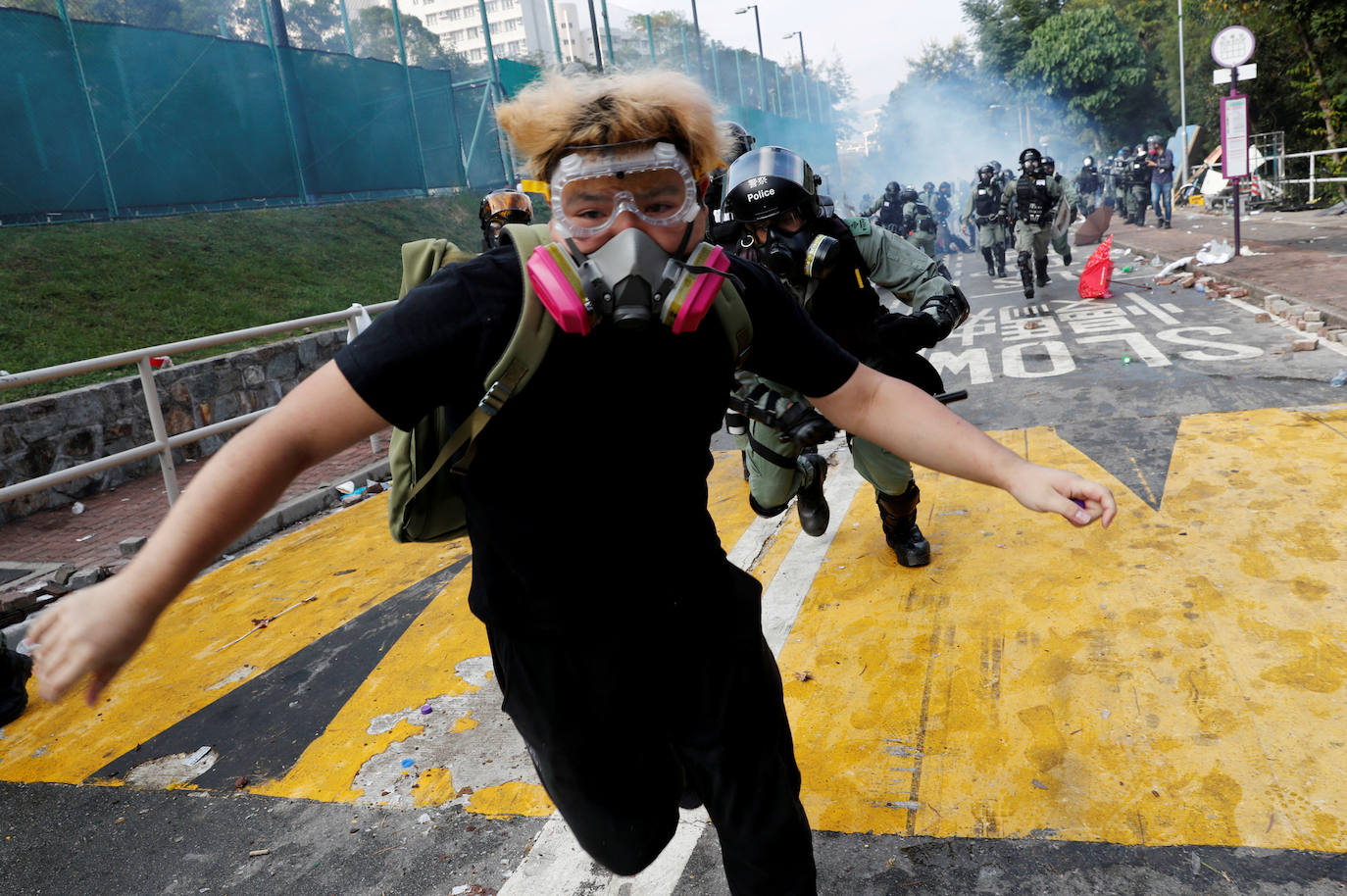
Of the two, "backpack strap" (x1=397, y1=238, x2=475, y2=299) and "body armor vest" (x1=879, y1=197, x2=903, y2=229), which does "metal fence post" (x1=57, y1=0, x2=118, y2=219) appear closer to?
"body armor vest" (x1=879, y1=197, x2=903, y2=229)

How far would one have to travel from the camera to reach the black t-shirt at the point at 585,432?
4.85 feet

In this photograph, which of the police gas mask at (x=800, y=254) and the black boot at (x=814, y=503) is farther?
the black boot at (x=814, y=503)

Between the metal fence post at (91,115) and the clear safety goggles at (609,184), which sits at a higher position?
the metal fence post at (91,115)

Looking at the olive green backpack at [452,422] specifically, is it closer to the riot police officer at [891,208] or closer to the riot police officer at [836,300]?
the riot police officer at [836,300]

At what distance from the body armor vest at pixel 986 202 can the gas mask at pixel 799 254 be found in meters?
13.4

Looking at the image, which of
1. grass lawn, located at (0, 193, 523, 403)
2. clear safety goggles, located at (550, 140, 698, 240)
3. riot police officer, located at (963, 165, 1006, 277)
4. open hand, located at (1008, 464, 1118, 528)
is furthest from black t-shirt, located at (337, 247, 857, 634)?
riot police officer, located at (963, 165, 1006, 277)

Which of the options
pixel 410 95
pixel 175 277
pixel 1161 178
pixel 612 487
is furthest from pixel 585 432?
pixel 1161 178

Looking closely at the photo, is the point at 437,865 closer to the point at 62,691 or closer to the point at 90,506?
the point at 62,691

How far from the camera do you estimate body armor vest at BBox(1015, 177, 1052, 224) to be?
11945 millimetres

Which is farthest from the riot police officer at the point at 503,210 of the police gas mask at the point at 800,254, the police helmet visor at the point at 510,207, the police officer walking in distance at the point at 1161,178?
the police officer walking in distance at the point at 1161,178

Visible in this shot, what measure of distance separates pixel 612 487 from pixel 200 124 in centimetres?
1592

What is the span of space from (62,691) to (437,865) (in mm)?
1510

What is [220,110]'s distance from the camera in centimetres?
1503

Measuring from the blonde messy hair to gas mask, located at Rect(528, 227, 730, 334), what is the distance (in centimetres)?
18
